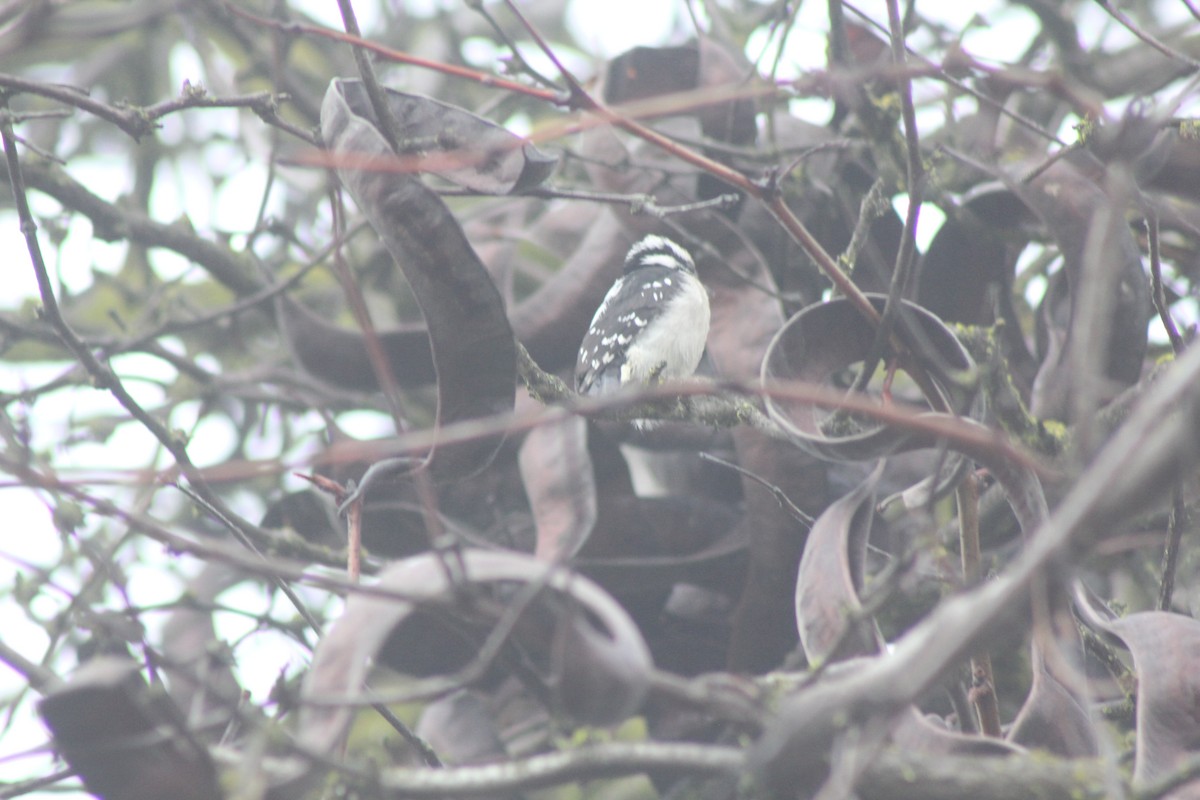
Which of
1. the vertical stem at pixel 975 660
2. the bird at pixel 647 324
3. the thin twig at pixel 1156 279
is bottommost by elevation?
the vertical stem at pixel 975 660

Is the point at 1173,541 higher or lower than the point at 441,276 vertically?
lower

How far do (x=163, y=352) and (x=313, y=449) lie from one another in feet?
3.72

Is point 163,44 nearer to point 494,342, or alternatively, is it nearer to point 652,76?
point 652,76

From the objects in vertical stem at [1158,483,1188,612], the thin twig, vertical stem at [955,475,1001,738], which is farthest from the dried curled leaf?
vertical stem at [1158,483,1188,612]

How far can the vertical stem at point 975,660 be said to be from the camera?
2590 millimetres

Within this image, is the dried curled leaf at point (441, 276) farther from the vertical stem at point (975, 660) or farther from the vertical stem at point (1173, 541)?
the vertical stem at point (1173, 541)

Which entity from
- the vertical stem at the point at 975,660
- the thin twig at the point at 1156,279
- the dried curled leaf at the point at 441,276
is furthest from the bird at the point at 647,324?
the thin twig at the point at 1156,279

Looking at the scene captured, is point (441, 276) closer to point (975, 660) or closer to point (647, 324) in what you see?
point (975, 660)

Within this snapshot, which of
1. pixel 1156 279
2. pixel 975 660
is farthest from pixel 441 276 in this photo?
pixel 1156 279

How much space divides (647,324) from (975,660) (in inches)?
82.8

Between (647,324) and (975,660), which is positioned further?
(647,324)

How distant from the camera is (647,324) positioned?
173 inches

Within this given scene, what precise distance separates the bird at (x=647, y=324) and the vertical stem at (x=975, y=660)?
164 centimetres

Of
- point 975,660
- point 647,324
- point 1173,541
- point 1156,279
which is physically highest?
point 647,324
